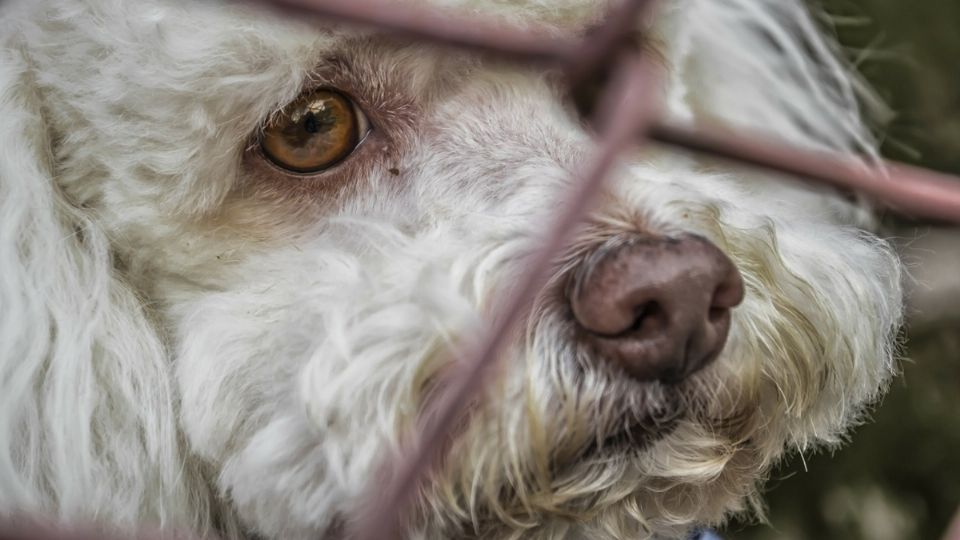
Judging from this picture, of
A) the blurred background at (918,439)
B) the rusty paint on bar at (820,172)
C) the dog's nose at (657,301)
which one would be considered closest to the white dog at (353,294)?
the dog's nose at (657,301)

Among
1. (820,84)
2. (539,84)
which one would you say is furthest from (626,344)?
(820,84)

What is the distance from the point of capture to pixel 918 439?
9.27 feet

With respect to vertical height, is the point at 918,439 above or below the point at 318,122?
below

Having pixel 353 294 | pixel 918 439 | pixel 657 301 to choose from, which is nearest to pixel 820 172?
pixel 657 301

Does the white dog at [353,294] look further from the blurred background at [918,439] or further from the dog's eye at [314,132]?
the blurred background at [918,439]

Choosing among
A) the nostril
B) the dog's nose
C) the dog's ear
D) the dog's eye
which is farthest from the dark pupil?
the nostril

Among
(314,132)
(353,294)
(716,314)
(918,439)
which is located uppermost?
(314,132)

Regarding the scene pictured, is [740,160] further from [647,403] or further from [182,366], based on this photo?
[182,366]

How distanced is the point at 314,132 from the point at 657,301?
20.9 inches

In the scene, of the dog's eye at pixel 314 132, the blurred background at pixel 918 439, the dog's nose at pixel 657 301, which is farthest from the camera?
the blurred background at pixel 918 439

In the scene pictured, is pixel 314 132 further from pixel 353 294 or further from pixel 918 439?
pixel 918 439

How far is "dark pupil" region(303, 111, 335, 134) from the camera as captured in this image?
1239 mm

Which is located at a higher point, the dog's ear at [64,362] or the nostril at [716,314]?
the dog's ear at [64,362]

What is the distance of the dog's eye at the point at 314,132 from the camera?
1.22 m
